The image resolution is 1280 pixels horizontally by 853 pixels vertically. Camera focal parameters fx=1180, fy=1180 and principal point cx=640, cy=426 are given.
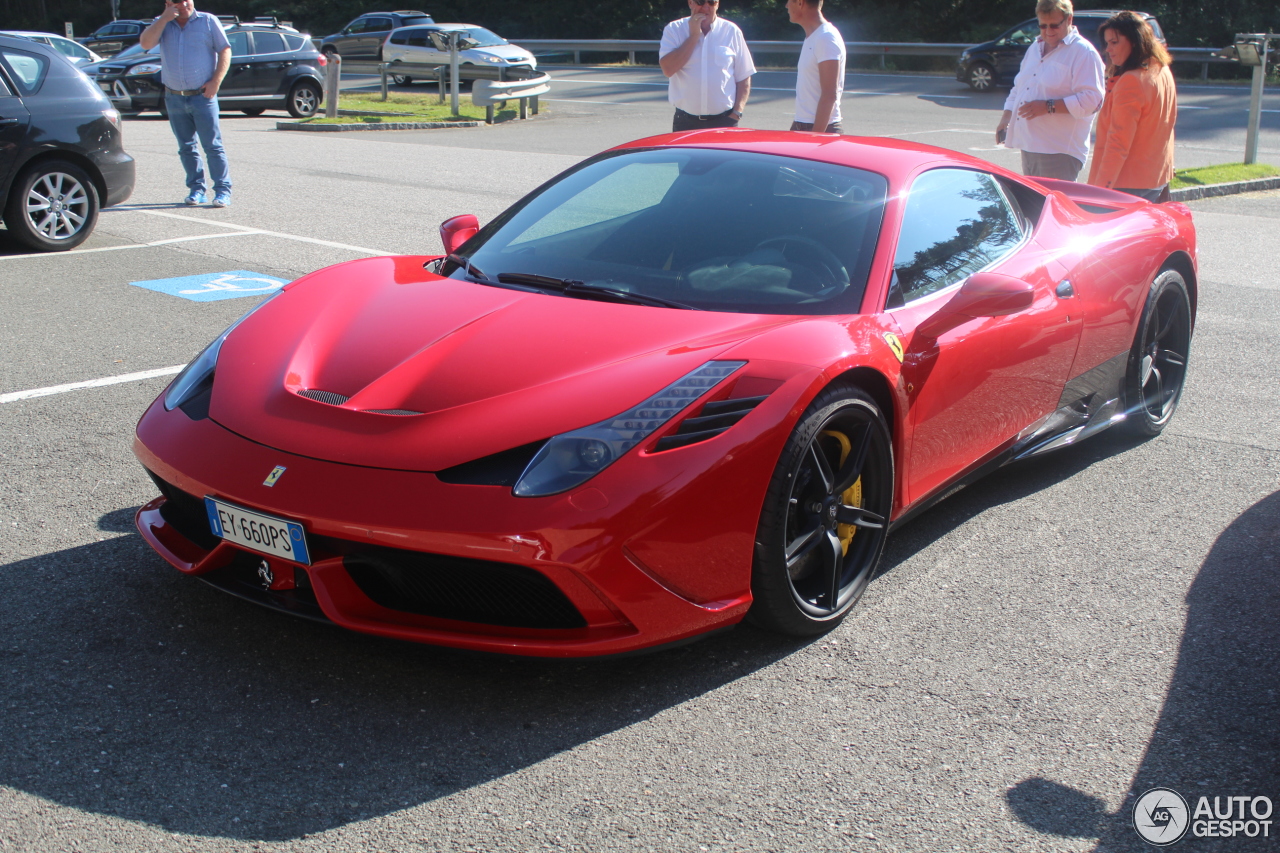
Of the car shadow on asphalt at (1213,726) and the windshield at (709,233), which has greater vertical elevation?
the windshield at (709,233)

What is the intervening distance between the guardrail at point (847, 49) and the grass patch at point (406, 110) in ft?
24.1

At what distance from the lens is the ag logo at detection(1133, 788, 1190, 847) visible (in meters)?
2.40

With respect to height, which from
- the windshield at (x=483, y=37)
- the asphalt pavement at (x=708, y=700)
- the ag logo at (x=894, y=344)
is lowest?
the asphalt pavement at (x=708, y=700)

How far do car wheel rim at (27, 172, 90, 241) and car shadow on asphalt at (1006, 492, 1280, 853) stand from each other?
793 centimetres

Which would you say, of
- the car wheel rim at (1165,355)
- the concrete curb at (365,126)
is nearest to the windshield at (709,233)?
the car wheel rim at (1165,355)

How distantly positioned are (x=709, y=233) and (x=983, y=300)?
839mm

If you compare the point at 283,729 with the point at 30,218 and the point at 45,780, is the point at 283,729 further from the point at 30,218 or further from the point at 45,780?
the point at 30,218

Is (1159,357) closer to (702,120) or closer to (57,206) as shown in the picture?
(702,120)

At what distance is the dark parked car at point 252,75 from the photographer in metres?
20.3

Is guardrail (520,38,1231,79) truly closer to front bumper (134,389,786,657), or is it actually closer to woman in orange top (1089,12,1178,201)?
woman in orange top (1089,12,1178,201)

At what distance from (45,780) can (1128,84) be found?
253 inches

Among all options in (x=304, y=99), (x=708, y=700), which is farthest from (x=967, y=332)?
(x=304, y=99)

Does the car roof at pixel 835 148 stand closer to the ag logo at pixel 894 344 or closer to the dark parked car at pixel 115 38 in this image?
the ag logo at pixel 894 344

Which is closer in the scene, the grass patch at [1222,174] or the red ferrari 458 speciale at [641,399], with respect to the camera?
the red ferrari 458 speciale at [641,399]
